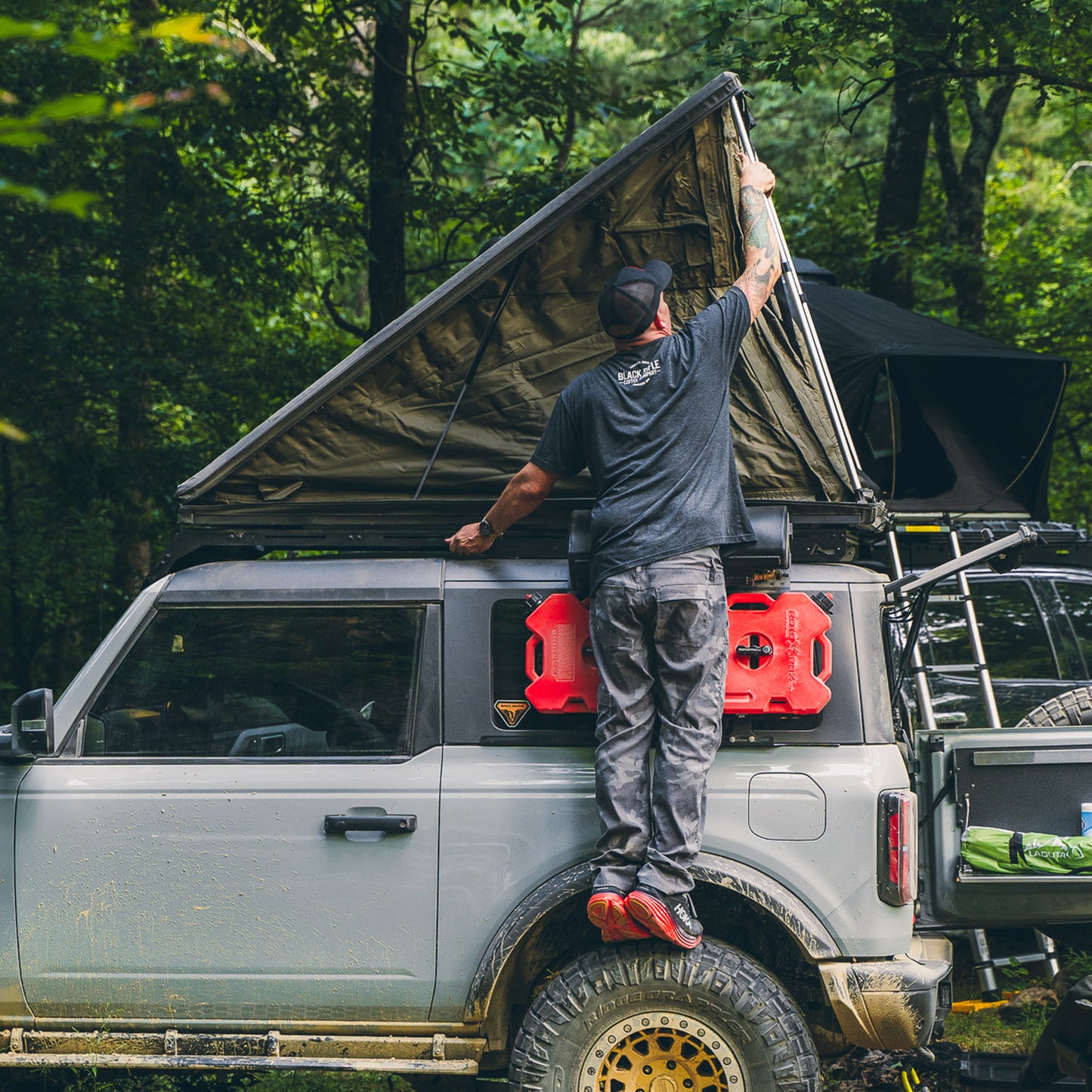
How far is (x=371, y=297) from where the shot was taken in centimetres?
962

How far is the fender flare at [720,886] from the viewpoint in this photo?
3.46 m

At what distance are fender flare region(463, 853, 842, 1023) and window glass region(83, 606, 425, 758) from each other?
26.2 inches

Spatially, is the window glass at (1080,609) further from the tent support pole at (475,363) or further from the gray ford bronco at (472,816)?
the tent support pole at (475,363)

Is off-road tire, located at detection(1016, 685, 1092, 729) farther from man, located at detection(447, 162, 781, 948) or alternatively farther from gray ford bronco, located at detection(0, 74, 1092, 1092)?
man, located at detection(447, 162, 781, 948)

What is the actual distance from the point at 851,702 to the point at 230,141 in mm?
7890

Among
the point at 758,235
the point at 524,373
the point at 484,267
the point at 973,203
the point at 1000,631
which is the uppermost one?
the point at 973,203

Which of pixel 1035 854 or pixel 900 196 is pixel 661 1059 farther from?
pixel 900 196

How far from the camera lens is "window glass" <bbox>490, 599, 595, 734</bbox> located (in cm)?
370

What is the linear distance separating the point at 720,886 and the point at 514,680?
91 cm

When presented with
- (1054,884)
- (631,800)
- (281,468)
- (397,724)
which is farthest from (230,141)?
A: (1054,884)

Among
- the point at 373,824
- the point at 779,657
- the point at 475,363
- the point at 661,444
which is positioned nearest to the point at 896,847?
the point at 779,657

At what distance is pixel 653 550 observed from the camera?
3.49m

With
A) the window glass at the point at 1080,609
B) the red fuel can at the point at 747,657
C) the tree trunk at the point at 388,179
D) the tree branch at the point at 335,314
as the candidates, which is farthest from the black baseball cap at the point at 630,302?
the tree branch at the point at 335,314

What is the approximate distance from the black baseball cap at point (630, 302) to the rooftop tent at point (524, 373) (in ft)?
1.05
